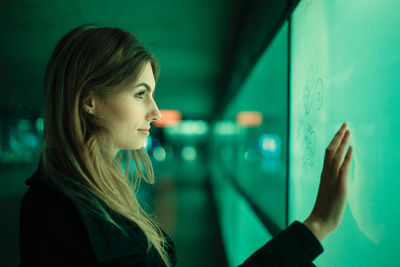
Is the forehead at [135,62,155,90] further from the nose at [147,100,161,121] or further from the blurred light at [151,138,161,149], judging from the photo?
the blurred light at [151,138,161,149]

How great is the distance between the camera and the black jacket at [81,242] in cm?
64

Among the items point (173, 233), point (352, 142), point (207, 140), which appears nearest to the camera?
point (352, 142)

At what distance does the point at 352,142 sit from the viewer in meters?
0.80

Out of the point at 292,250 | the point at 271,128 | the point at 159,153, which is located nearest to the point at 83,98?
the point at 292,250

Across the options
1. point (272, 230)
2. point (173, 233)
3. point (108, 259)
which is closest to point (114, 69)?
point (108, 259)

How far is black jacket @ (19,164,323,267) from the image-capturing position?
64cm

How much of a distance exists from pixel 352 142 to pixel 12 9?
397cm

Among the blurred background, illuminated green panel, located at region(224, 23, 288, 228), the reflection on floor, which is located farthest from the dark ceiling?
the reflection on floor

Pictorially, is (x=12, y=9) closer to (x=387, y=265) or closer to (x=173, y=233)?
(x=173, y=233)

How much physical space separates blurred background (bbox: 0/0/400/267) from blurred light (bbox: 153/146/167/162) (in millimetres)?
8528

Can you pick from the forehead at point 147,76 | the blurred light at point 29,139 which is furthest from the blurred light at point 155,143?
the forehead at point 147,76

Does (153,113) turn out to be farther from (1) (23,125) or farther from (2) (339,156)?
(1) (23,125)

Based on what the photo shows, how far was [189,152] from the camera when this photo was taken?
15.3m

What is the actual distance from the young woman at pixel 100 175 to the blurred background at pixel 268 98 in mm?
120
